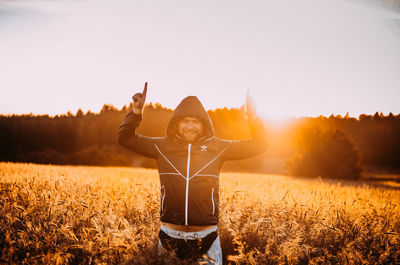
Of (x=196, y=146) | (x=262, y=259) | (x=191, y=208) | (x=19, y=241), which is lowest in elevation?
(x=262, y=259)

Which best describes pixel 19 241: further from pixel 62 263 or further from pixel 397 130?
pixel 397 130

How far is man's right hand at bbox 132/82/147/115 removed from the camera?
134 inches

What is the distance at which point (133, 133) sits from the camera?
3.44 m

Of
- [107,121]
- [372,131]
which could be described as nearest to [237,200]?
[372,131]

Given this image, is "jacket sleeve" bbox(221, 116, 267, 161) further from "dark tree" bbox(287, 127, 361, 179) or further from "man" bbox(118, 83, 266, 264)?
"dark tree" bbox(287, 127, 361, 179)

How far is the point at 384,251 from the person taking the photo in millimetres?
3729

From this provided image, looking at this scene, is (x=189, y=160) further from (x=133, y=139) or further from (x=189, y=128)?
Answer: (x=133, y=139)

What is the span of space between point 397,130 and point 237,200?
253 ft

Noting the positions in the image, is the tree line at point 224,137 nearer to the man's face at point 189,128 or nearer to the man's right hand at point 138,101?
the man's face at point 189,128

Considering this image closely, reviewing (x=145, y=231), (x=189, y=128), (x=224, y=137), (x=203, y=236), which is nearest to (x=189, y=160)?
(x=189, y=128)

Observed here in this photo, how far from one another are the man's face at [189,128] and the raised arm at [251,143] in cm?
57

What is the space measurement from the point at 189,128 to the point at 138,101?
0.90m

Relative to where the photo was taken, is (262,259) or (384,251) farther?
(384,251)

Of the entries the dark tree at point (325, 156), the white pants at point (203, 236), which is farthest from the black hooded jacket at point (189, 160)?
the dark tree at point (325, 156)
